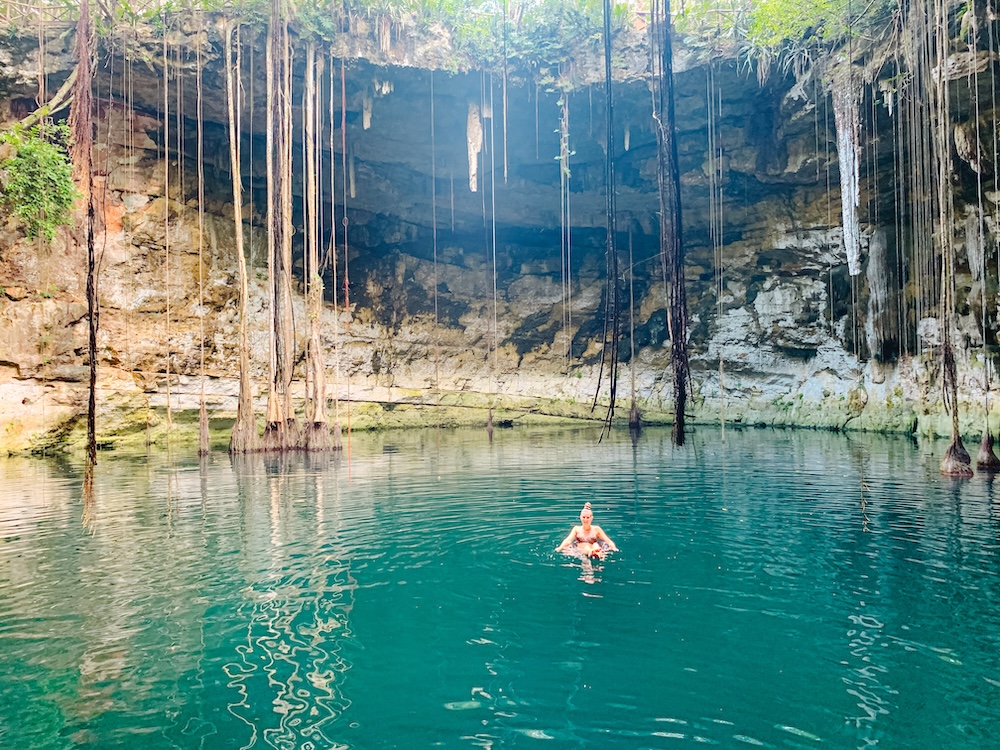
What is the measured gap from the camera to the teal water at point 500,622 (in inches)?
151

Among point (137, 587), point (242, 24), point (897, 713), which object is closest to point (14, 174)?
point (242, 24)

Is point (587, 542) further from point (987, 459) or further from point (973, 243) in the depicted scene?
point (973, 243)

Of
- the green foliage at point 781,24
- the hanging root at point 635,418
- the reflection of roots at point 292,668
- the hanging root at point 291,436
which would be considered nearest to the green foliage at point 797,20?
the green foliage at point 781,24

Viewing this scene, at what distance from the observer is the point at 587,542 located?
7.43 meters

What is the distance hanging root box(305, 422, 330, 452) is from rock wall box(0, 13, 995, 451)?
3.63 meters

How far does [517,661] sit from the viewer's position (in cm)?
466

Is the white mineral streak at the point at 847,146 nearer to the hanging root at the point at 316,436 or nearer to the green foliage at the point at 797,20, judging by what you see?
the green foliage at the point at 797,20

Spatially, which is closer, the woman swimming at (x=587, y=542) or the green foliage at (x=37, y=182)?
the woman swimming at (x=587, y=542)

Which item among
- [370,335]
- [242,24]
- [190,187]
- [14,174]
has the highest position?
[242,24]

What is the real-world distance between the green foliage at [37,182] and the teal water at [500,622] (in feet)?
21.0

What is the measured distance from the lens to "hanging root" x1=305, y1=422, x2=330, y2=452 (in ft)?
55.8

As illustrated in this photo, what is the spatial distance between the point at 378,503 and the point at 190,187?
17142mm

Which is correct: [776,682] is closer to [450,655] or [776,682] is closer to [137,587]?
[450,655]

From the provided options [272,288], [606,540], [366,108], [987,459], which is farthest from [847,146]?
[606,540]
